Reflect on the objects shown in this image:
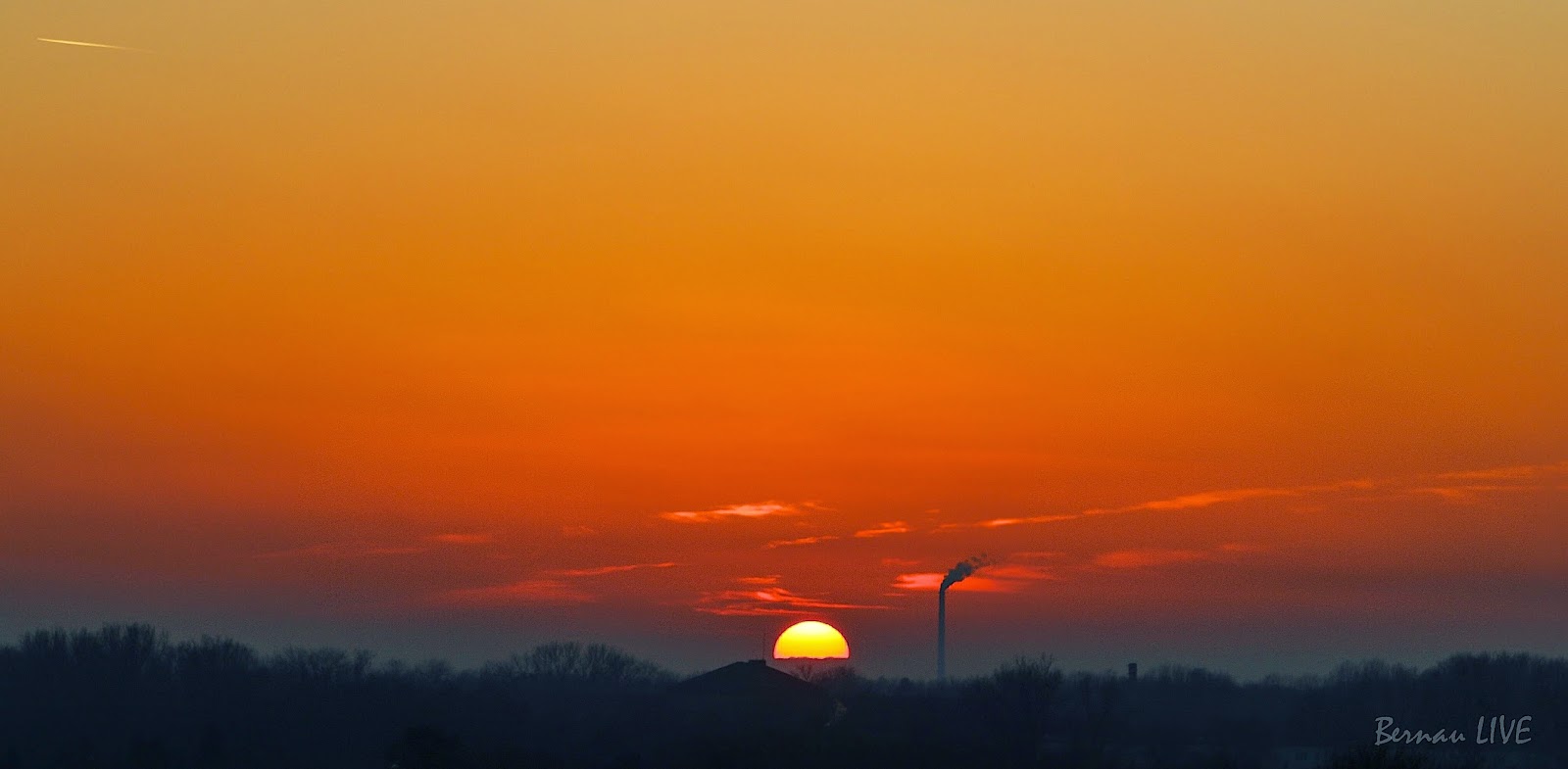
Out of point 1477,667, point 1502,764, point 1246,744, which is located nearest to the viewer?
point 1502,764

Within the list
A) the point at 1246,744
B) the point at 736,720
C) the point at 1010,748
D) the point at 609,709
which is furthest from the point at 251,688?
the point at 1246,744

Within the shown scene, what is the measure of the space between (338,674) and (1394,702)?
71571mm

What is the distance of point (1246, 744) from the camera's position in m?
88.0

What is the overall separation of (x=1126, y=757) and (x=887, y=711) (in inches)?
850

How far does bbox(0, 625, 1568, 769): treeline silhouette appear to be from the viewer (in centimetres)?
7888

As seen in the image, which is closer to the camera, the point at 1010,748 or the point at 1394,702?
the point at 1010,748

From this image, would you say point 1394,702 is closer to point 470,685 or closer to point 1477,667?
point 1477,667

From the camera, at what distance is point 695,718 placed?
91.7 meters

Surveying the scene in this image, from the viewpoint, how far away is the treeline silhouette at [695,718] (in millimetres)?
78875

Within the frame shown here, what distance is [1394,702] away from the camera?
101m

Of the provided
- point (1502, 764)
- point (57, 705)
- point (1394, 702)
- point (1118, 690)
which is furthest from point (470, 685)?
point (1502, 764)

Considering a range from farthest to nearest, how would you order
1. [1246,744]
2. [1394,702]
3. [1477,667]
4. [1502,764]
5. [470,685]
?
[470,685] → [1477,667] → [1394,702] → [1246,744] → [1502,764]

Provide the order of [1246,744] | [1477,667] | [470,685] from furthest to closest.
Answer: [470,685], [1477,667], [1246,744]

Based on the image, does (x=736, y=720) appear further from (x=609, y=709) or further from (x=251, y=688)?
(x=251, y=688)
